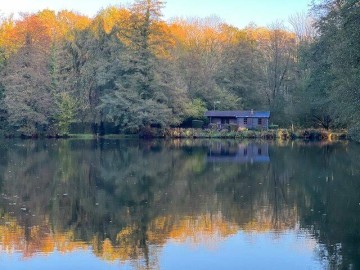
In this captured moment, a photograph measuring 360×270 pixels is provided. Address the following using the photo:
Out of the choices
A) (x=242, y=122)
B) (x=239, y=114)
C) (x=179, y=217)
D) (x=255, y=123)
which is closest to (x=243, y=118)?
(x=242, y=122)

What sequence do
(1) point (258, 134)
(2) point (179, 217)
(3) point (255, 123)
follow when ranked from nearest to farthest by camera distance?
(2) point (179, 217), (1) point (258, 134), (3) point (255, 123)

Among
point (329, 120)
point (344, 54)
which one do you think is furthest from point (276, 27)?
point (344, 54)

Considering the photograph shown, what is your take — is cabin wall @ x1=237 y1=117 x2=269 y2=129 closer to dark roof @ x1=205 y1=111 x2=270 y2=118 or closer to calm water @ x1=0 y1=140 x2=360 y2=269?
dark roof @ x1=205 y1=111 x2=270 y2=118

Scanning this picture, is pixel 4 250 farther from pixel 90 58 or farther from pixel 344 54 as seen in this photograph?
pixel 90 58

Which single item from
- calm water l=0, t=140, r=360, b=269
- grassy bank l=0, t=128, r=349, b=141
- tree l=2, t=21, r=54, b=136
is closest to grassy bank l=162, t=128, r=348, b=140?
grassy bank l=0, t=128, r=349, b=141

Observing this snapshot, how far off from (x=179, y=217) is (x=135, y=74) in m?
38.1

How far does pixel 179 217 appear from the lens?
14.6 metres

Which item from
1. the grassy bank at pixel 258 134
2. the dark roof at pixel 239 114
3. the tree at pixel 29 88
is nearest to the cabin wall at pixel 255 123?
the dark roof at pixel 239 114

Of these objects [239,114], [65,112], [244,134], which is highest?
[239,114]

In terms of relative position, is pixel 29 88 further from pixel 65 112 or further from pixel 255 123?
pixel 255 123

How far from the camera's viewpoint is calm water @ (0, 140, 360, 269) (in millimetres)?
10906

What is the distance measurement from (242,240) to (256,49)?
53.5 m

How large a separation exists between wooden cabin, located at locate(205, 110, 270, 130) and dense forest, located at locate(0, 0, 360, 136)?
5.71 ft

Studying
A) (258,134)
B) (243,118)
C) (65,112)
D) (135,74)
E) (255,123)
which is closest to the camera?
(135,74)
